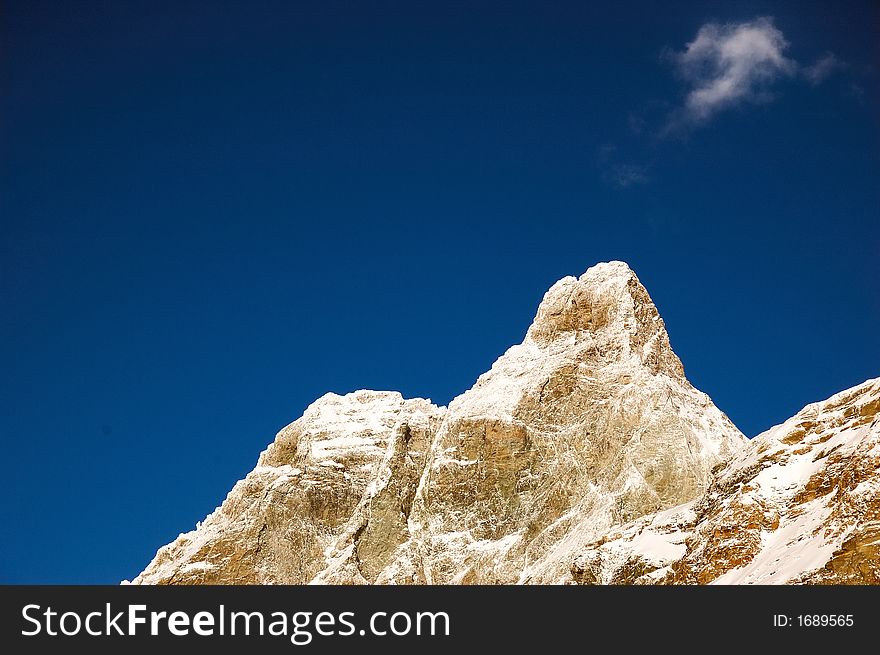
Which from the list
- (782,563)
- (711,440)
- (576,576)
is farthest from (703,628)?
(711,440)

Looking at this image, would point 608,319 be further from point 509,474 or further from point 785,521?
point 785,521

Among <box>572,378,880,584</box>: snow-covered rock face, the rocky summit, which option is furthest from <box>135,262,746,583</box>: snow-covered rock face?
<box>572,378,880,584</box>: snow-covered rock face

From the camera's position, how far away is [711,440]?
130 m

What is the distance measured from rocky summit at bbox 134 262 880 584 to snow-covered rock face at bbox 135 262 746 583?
189 mm

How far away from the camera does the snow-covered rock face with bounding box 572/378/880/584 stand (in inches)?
2210

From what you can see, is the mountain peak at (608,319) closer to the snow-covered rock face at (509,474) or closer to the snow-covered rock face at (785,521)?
the snow-covered rock face at (509,474)

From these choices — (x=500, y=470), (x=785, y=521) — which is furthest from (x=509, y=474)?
(x=785, y=521)

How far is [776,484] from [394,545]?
82.0m

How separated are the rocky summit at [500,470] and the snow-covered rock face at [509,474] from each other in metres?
0.19

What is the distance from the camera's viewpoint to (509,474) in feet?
461

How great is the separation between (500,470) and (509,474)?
132 cm

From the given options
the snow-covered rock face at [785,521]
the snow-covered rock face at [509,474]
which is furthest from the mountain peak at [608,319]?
the snow-covered rock face at [785,521]

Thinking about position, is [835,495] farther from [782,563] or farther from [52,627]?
[52,627]

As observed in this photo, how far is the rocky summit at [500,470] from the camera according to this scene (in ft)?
425
